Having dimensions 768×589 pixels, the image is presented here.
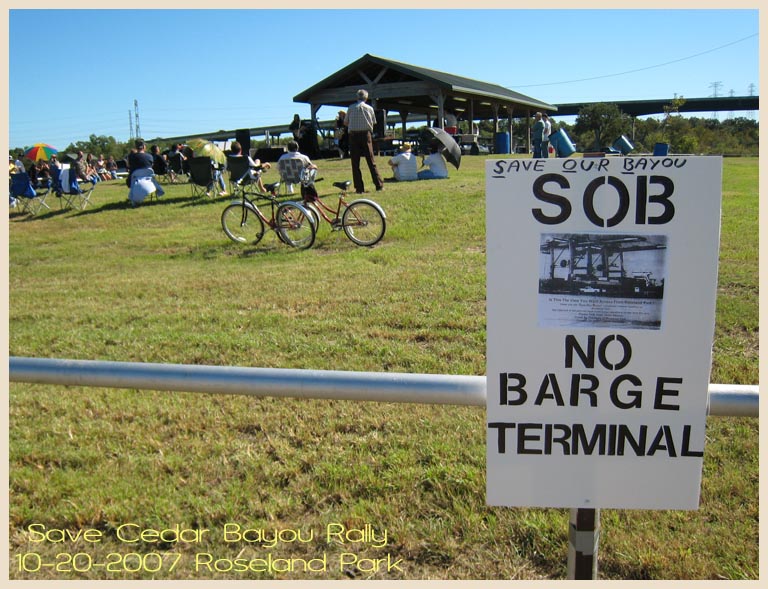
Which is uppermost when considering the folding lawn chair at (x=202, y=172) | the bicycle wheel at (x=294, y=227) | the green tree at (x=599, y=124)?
the green tree at (x=599, y=124)

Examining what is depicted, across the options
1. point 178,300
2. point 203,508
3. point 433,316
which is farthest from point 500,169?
point 178,300

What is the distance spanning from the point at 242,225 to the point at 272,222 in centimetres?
73

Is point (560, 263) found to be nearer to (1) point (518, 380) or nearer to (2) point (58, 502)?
(1) point (518, 380)

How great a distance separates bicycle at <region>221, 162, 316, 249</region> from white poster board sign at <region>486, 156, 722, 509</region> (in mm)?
8416

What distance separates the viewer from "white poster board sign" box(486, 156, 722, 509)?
1654mm

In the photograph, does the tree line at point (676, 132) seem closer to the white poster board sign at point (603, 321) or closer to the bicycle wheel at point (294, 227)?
the bicycle wheel at point (294, 227)

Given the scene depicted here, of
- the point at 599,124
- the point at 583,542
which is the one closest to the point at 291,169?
the point at 583,542

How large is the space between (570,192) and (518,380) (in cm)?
51

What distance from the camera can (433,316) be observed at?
600 centimetres

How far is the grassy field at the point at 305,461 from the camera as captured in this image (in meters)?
2.77

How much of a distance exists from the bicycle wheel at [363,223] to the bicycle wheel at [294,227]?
57 centimetres

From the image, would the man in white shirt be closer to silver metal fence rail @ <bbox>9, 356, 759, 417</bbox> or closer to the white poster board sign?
silver metal fence rail @ <bbox>9, 356, 759, 417</bbox>

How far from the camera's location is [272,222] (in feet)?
33.7

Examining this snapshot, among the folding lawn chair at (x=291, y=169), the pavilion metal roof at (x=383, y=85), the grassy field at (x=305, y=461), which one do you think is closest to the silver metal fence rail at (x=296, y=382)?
the grassy field at (x=305, y=461)
